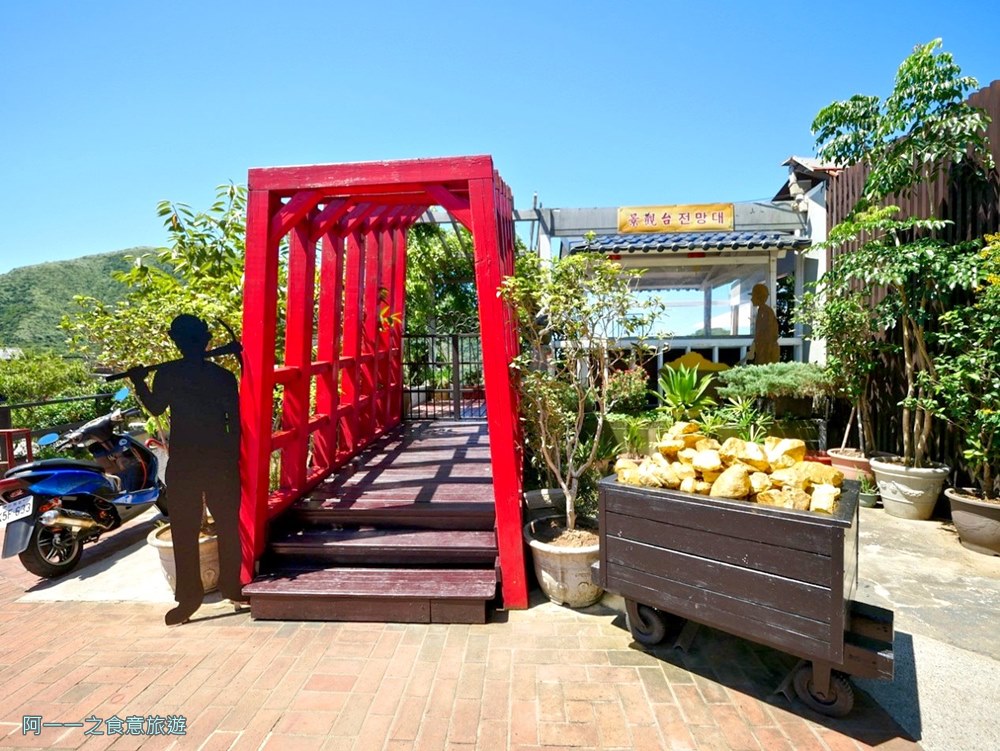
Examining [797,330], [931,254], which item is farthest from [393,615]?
[797,330]

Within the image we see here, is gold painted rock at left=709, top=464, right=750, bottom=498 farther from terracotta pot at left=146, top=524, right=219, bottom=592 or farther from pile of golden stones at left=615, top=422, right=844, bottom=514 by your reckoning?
terracotta pot at left=146, top=524, right=219, bottom=592

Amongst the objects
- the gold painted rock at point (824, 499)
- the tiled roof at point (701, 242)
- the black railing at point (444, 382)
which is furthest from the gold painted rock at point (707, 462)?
the tiled roof at point (701, 242)

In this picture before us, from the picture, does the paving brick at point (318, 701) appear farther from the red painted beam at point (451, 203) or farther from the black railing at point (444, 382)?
the black railing at point (444, 382)

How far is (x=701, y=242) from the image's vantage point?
7875mm

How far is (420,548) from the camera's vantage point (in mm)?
3557

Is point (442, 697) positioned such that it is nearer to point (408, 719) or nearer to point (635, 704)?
point (408, 719)

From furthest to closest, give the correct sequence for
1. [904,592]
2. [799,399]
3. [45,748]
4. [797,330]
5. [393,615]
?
[797,330] < [799,399] < [904,592] < [393,615] < [45,748]

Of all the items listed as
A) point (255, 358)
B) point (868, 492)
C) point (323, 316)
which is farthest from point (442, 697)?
point (868, 492)

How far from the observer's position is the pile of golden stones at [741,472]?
7.84 feet

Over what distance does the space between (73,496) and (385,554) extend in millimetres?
2759

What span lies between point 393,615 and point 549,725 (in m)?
1.31

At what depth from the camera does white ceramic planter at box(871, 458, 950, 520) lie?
484 cm

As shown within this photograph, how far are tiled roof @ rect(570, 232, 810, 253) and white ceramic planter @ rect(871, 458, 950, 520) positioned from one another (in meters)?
3.84

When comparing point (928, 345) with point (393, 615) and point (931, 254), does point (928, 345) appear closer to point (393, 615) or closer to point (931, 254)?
point (931, 254)
